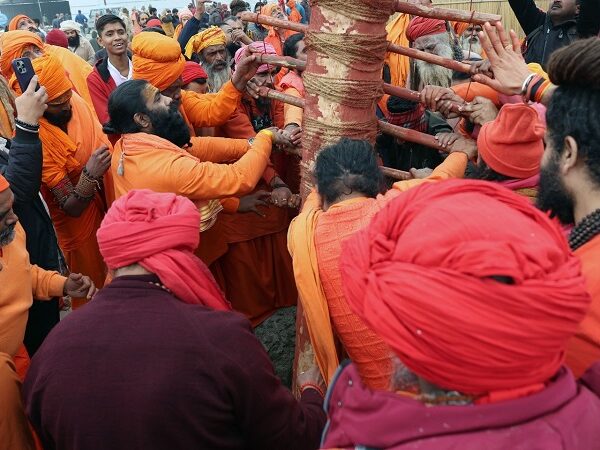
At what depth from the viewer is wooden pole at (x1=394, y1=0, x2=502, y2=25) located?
2.00m

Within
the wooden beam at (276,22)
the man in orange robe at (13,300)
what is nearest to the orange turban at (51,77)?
the man in orange robe at (13,300)

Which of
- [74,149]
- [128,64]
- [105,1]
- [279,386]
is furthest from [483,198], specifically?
[105,1]

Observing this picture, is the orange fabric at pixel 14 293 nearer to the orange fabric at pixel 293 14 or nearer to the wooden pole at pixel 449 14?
the wooden pole at pixel 449 14

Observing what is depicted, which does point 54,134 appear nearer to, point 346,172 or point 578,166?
point 346,172

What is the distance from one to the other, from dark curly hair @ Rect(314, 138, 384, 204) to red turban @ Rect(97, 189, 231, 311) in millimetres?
523

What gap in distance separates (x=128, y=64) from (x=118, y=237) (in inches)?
151

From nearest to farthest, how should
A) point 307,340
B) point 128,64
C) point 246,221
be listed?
point 307,340
point 246,221
point 128,64

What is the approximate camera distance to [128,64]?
499 centimetres

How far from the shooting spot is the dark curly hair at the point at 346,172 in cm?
201

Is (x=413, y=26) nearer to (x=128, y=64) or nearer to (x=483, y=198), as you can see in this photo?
(x=128, y=64)

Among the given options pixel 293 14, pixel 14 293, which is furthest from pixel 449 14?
pixel 293 14

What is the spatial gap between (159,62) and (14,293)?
1996 mm

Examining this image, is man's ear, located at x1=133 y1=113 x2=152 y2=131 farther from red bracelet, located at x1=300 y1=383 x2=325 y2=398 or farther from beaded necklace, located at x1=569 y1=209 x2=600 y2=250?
beaded necklace, located at x1=569 y1=209 x2=600 y2=250

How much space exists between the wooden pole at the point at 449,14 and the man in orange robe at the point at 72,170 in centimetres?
185
